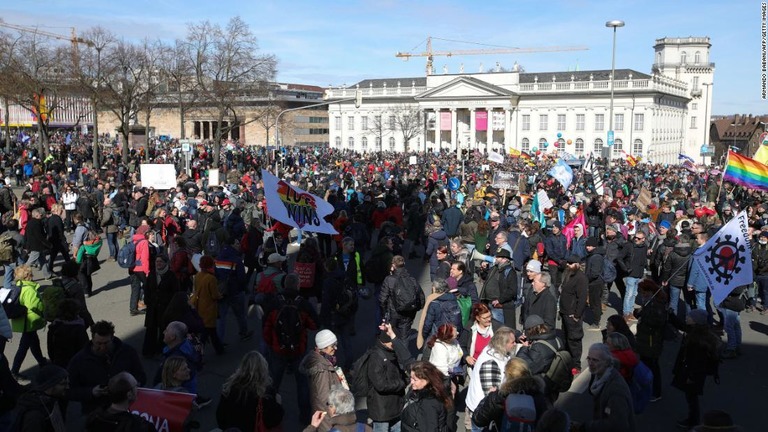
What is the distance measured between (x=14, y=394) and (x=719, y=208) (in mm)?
20518

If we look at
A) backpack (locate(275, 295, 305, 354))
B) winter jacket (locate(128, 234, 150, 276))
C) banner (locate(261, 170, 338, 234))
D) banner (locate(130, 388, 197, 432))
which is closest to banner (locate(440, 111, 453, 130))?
winter jacket (locate(128, 234, 150, 276))

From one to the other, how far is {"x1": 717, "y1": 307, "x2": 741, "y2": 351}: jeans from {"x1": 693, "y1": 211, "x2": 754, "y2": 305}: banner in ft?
4.97

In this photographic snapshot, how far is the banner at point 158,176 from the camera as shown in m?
21.2

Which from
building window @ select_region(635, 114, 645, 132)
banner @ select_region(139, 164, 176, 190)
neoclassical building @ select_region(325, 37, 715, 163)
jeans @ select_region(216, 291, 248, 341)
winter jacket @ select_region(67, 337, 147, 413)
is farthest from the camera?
neoclassical building @ select_region(325, 37, 715, 163)

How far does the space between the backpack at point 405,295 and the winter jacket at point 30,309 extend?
13.6ft

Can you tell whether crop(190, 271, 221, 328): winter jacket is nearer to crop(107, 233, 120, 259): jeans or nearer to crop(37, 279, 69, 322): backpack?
crop(37, 279, 69, 322): backpack

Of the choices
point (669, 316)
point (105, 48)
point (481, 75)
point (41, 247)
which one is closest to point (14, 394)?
point (669, 316)

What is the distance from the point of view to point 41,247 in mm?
13188

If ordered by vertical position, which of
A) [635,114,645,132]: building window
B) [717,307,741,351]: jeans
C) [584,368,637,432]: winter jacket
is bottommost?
[717,307,741,351]: jeans

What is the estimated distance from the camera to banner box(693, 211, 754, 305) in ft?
26.3

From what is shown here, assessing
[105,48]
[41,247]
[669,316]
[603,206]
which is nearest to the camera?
[669,316]

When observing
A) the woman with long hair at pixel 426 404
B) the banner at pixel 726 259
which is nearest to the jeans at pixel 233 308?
the woman with long hair at pixel 426 404

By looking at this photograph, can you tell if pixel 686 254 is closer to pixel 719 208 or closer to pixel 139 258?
pixel 139 258

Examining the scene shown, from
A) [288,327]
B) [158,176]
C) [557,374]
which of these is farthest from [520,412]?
[158,176]
